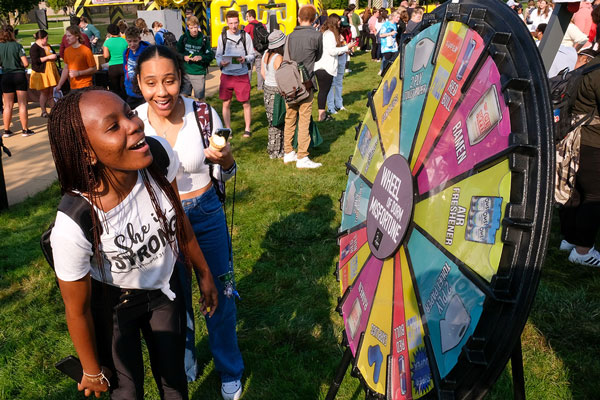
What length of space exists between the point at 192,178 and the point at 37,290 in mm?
2522

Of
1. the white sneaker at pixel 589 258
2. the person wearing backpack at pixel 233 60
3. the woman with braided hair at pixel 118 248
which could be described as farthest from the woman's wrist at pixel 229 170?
the person wearing backpack at pixel 233 60

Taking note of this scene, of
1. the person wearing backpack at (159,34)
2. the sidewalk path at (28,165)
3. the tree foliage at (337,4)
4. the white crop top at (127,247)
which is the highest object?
the white crop top at (127,247)

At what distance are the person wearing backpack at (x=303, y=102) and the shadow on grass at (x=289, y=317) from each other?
191 centimetres

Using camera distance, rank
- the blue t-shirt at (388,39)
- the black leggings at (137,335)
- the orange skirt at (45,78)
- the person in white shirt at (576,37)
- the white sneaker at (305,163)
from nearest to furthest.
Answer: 1. the black leggings at (137,335)
2. the person in white shirt at (576,37)
3. the white sneaker at (305,163)
4. the orange skirt at (45,78)
5. the blue t-shirt at (388,39)

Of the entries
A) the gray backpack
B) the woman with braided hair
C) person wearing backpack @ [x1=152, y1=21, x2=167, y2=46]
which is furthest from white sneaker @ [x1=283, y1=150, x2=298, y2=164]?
person wearing backpack @ [x1=152, y1=21, x2=167, y2=46]

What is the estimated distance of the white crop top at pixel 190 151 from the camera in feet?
8.55

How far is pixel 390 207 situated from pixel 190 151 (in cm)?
126

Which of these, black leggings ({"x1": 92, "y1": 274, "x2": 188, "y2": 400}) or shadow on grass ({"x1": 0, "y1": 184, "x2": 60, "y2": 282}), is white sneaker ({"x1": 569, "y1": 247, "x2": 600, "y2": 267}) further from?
shadow on grass ({"x1": 0, "y1": 184, "x2": 60, "y2": 282})

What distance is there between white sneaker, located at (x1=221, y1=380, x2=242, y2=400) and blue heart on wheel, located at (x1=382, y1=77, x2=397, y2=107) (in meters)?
1.97

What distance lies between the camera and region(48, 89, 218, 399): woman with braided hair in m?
1.84

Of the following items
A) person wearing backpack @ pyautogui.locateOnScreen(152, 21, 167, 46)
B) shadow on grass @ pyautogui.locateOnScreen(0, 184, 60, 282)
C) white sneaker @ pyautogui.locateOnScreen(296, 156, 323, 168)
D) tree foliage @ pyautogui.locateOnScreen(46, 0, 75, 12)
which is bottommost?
tree foliage @ pyautogui.locateOnScreen(46, 0, 75, 12)

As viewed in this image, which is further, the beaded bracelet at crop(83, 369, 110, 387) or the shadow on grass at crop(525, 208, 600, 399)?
the shadow on grass at crop(525, 208, 600, 399)

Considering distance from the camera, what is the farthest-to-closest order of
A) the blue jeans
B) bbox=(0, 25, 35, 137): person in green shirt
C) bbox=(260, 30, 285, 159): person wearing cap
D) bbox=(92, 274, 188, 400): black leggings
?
bbox=(0, 25, 35, 137): person in green shirt < bbox=(260, 30, 285, 159): person wearing cap < the blue jeans < bbox=(92, 274, 188, 400): black leggings

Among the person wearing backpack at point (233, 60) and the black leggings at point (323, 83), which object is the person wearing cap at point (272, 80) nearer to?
the person wearing backpack at point (233, 60)
